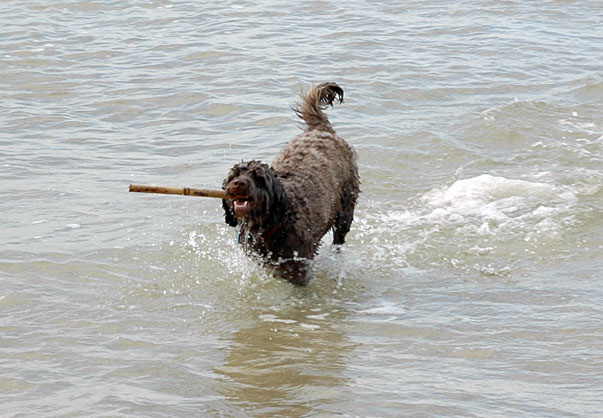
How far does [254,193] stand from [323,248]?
6.79ft

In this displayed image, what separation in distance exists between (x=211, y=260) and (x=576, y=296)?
3.18 m

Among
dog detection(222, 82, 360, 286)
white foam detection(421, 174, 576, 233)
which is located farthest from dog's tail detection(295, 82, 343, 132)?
white foam detection(421, 174, 576, 233)

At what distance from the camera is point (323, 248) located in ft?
29.6

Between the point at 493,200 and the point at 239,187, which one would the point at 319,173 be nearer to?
the point at 239,187

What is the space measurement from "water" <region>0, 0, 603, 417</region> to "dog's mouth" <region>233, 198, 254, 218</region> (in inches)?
33.9

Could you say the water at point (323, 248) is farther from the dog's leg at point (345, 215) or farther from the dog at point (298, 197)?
the dog at point (298, 197)

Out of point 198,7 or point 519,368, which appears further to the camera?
point 198,7

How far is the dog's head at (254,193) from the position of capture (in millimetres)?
7047

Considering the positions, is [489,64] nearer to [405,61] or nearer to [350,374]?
[405,61]

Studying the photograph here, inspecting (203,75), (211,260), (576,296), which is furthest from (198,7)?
(576,296)

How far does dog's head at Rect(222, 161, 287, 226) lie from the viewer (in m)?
7.05

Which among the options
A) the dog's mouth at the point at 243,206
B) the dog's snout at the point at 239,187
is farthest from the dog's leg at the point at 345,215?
the dog's snout at the point at 239,187

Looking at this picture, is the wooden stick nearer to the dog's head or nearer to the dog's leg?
the dog's head

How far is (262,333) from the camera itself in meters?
7.18
